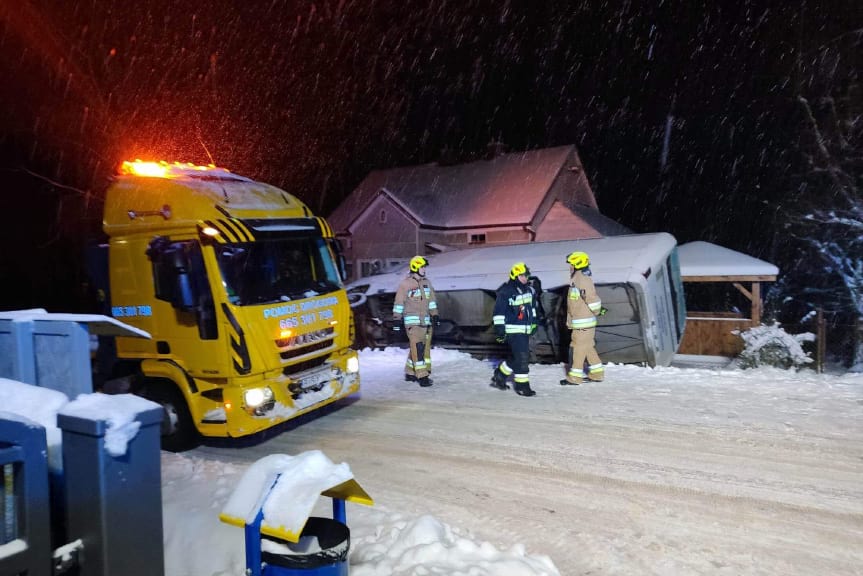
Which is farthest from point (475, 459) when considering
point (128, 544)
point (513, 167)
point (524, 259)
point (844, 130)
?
point (513, 167)

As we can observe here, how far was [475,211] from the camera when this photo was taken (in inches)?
934

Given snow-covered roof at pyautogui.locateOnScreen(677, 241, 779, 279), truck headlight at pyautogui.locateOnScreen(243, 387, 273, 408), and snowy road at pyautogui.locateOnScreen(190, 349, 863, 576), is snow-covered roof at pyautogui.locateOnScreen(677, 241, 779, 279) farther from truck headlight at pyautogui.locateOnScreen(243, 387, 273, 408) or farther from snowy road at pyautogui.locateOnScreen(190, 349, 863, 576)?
truck headlight at pyautogui.locateOnScreen(243, 387, 273, 408)

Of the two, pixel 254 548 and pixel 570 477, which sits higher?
pixel 254 548

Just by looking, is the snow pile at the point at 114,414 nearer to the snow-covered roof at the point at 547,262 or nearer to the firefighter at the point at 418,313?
the firefighter at the point at 418,313

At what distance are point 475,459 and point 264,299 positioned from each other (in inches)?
112

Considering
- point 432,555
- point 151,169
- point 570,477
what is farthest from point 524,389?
point 151,169

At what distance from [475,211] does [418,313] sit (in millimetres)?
15130

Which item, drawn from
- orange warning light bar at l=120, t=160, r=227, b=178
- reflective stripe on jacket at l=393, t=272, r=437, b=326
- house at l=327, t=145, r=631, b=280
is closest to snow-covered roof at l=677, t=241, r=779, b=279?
house at l=327, t=145, r=631, b=280

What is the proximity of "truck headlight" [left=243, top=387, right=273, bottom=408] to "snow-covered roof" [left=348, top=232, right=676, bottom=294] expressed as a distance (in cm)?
607

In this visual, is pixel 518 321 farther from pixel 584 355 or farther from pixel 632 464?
pixel 632 464

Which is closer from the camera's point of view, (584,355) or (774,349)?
(584,355)

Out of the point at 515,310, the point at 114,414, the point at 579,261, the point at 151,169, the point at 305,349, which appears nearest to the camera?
the point at 114,414

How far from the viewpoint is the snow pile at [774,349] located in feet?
32.3

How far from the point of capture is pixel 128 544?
8.09 ft
